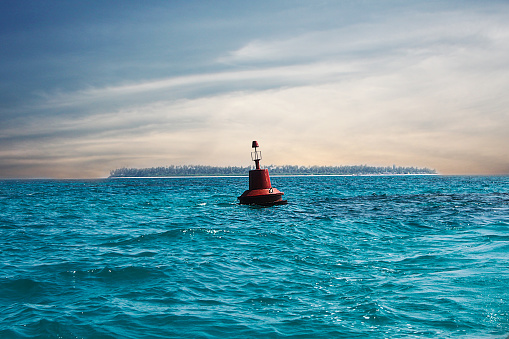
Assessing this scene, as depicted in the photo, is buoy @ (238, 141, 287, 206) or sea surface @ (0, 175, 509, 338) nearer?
sea surface @ (0, 175, 509, 338)

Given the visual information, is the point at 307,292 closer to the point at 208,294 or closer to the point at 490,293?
the point at 208,294

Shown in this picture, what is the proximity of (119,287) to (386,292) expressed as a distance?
217 inches

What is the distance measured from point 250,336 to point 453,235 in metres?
11.8

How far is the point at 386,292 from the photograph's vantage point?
7.15 metres

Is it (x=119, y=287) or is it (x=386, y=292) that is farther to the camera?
(x=119, y=287)

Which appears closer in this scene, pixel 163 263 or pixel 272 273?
pixel 272 273

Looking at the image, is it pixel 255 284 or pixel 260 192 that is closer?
pixel 255 284

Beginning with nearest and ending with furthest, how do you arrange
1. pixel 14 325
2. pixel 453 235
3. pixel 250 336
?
pixel 250 336 → pixel 14 325 → pixel 453 235

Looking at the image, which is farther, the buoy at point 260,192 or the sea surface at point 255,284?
the buoy at point 260,192

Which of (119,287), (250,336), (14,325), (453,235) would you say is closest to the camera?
(250,336)

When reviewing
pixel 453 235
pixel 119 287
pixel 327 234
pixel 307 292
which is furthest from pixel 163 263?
pixel 453 235

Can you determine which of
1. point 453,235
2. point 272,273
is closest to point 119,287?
point 272,273

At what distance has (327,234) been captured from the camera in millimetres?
14656

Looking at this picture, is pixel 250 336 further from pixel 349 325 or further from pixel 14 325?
pixel 14 325
